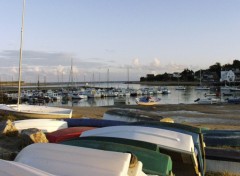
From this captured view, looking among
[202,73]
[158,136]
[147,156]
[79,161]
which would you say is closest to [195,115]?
[158,136]

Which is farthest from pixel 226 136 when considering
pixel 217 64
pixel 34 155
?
pixel 217 64

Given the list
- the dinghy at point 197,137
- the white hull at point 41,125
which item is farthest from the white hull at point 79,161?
the white hull at point 41,125

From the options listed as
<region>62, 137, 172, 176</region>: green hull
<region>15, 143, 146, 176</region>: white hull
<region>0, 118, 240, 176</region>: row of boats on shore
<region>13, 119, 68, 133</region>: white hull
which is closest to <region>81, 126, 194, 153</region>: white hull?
<region>0, 118, 240, 176</region>: row of boats on shore

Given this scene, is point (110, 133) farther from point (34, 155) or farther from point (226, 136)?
point (226, 136)

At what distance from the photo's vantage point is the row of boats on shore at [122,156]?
139 inches

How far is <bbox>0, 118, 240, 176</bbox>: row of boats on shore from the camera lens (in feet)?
11.6

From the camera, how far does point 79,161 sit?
3.67 metres

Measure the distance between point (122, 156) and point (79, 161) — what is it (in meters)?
0.50

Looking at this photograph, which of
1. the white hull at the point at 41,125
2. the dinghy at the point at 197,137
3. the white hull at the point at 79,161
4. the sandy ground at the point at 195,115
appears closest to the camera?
the white hull at the point at 79,161

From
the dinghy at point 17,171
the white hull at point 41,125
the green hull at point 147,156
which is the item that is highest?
the dinghy at point 17,171

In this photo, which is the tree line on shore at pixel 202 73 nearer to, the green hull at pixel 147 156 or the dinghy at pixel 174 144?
the dinghy at pixel 174 144

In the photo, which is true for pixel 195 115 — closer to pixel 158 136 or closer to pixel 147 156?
pixel 158 136

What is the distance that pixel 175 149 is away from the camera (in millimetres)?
5207

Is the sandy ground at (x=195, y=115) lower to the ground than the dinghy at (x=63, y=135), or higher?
lower
